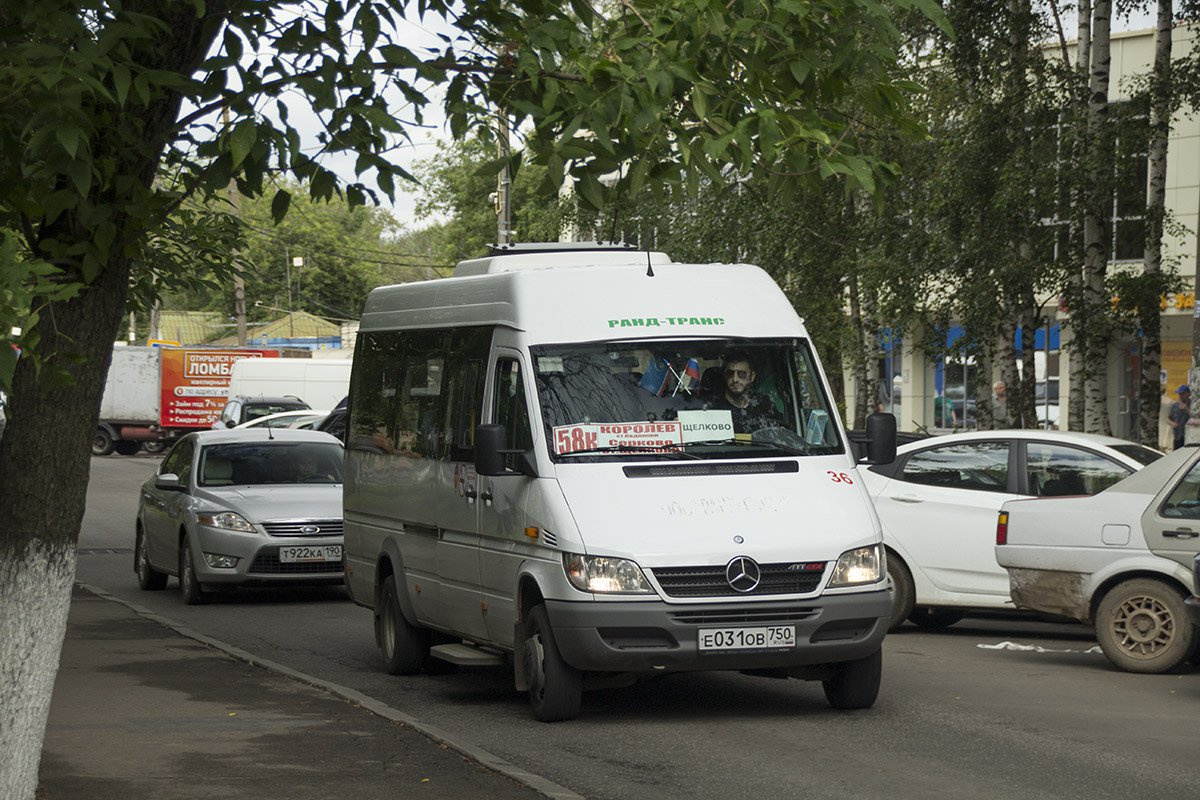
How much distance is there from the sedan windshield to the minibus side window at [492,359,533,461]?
22.8ft

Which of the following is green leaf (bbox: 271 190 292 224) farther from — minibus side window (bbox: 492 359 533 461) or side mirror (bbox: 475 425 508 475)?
minibus side window (bbox: 492 359 533 461)

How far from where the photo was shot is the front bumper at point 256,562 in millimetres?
14922

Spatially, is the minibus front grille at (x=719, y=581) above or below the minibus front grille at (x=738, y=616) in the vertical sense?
above

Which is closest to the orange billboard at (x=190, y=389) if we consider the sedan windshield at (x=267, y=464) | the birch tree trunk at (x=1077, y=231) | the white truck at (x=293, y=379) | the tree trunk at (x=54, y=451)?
the white truck at (x=293, y=379)

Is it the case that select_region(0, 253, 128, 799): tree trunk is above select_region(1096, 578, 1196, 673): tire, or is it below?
above

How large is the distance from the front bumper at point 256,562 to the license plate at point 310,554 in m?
0.03

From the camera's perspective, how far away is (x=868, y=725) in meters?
8.72

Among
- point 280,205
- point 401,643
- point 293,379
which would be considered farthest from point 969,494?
point 293,379

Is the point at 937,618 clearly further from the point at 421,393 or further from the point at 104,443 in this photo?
the point at 104,443

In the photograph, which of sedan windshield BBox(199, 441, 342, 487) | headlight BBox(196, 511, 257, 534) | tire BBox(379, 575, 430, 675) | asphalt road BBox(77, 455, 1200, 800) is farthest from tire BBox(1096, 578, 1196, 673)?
sedan windshield BBox(199, 441, 342, 487)

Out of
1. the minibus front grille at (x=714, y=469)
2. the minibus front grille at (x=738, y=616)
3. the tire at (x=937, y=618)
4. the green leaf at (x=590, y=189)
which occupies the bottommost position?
the tire at (x=937, y=618)

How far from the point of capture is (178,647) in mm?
11516

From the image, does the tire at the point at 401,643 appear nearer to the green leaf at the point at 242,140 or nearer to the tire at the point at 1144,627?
the tire at the point at 1144,627

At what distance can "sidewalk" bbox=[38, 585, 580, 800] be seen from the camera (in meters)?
6.79
